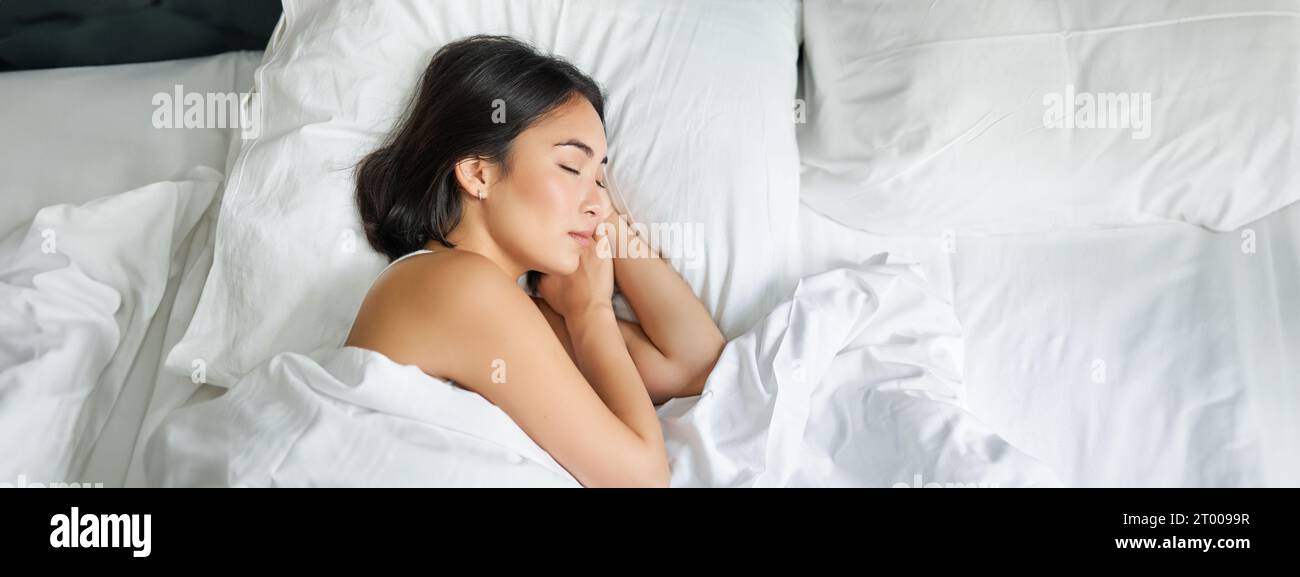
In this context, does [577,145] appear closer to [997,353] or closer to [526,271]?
[526,271]

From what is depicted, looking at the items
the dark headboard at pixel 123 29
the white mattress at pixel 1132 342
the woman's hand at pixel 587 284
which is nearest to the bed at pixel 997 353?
the white mattress at pixel 1132 342

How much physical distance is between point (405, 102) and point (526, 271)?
1.00 ft

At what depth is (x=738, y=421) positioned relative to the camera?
1.27 metres

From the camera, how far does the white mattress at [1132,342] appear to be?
4.12 feet

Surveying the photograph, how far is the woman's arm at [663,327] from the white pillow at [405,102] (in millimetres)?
40

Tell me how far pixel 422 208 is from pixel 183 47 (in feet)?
2.76

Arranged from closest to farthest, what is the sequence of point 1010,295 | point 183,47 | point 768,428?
point 768,428 → point 1010,295 → point 183,47

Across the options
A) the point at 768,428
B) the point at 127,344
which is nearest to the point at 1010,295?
the point at 768,428

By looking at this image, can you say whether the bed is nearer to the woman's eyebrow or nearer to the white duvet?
the white duvet

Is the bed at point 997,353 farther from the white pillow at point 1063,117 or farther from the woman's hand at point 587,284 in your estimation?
the woman's hand at point 587,284

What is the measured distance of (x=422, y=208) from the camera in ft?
4.39

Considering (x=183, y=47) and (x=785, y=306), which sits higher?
(x=183, y=47)
